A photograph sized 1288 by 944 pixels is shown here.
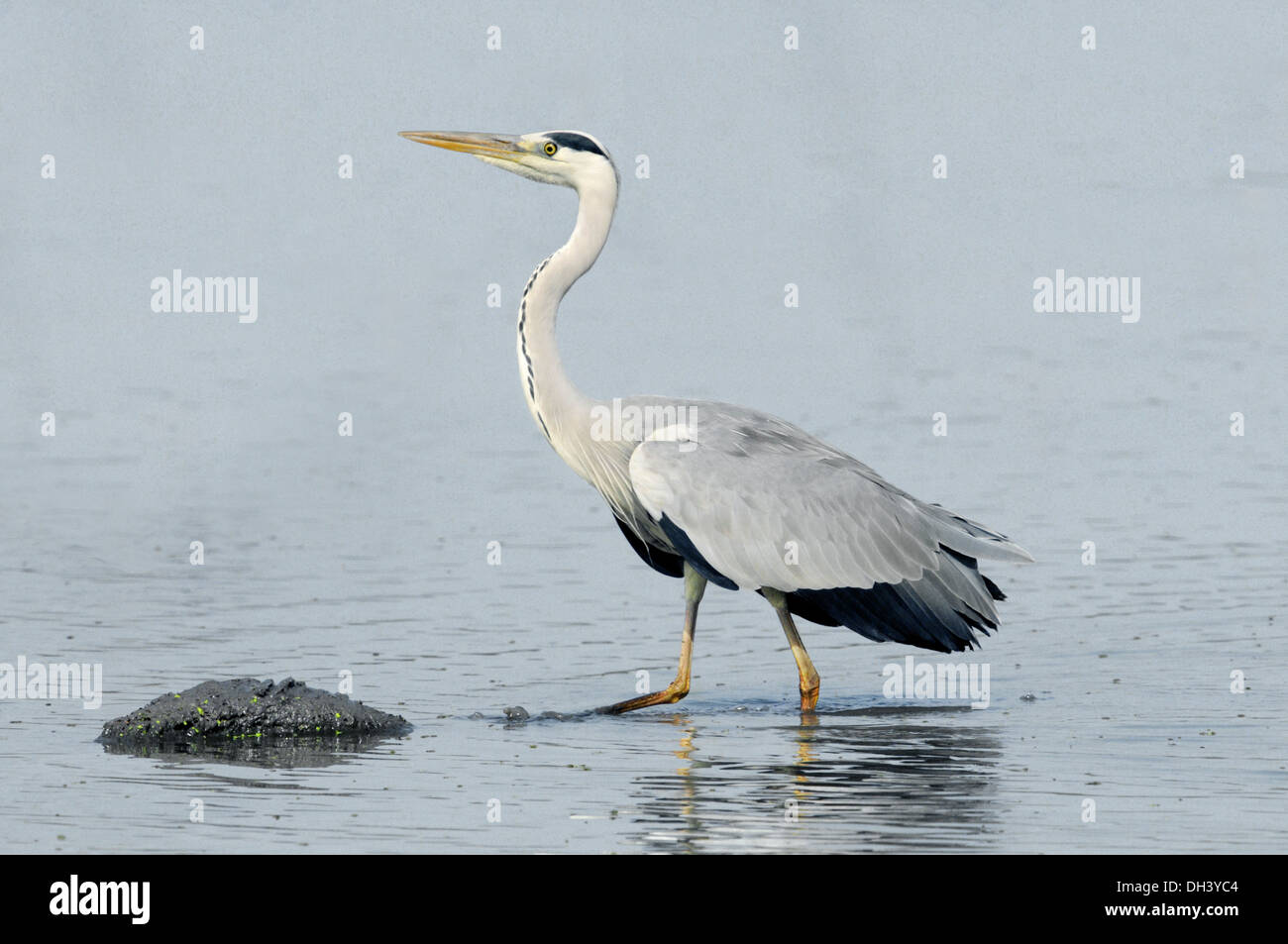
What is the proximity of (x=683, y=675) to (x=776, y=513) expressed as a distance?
1.13m

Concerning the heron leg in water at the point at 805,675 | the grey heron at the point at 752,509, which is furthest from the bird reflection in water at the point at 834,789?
the grey heron at the point at 752,509

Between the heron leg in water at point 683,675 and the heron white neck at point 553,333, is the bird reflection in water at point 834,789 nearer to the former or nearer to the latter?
the heron leg in water at point 683,675

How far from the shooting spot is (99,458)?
2514 centimetres

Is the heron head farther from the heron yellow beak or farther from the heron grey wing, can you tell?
the heron grey wing

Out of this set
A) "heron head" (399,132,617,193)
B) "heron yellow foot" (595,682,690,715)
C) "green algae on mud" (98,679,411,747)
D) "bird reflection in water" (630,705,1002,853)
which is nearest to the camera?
"bird reflection in water" (630,705,1002,853)

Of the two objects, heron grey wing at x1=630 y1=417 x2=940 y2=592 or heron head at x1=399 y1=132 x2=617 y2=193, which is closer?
heron grey wing at x1=630 y1=417 x2=940 y2=592

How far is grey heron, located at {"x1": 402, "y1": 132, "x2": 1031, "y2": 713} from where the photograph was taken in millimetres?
14062

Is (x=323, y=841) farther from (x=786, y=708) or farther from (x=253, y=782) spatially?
(x=786, y=708)

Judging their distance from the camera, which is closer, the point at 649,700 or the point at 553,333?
the point at 649,700

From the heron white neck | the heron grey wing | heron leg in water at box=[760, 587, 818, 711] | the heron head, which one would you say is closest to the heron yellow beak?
the heron head

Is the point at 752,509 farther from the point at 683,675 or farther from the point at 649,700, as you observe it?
the point at 649,700

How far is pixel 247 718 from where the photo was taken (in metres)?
12.8

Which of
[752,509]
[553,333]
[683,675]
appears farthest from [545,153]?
[683,675]

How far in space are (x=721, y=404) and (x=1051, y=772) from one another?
12.3 ft
